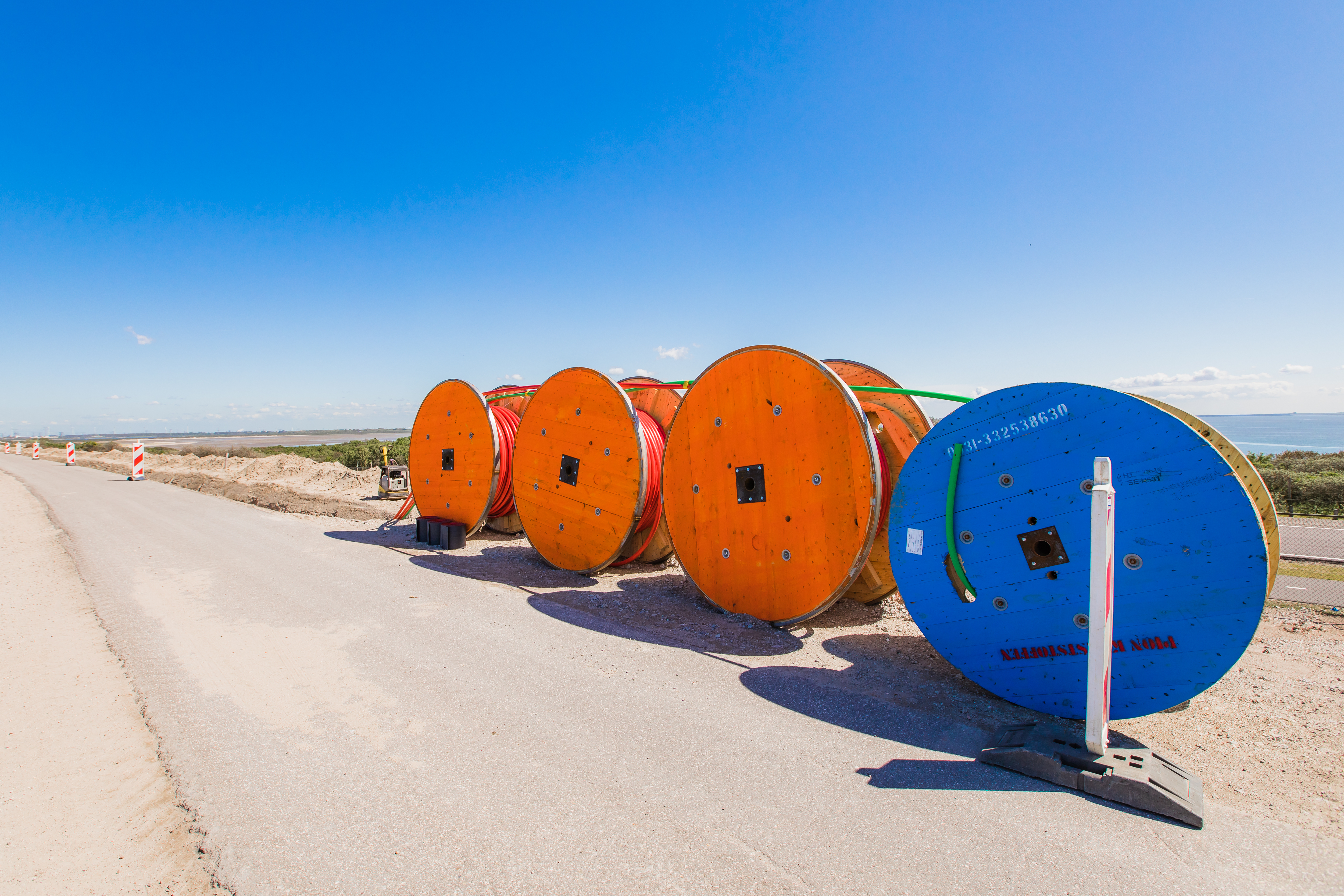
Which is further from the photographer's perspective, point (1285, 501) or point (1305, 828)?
point (1285, 501)

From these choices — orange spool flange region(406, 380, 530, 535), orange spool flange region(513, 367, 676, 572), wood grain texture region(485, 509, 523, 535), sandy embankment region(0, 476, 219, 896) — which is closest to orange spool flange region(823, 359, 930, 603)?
orange spool flange region(513, 367, 676, 572)

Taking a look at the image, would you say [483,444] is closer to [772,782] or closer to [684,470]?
[684,470]

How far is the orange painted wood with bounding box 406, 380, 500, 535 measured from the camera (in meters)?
9.77

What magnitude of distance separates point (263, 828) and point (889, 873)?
2.79 meters

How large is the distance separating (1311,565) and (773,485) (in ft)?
24.3

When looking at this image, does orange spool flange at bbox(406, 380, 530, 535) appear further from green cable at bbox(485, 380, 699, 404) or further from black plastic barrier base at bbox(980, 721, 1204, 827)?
black plastic barrier base at bbox(980, 721, 1204, 827)

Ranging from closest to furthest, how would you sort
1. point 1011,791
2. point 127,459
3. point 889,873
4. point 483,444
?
point 889,873, point 1011,791, point 483,444, point 127,459

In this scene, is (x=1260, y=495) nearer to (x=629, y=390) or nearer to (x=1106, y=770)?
(x=1106, y=770)

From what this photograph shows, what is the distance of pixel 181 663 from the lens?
4656 millimetres

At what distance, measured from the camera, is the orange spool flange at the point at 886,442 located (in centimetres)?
591

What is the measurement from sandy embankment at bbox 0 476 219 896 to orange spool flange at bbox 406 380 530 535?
4936 mm

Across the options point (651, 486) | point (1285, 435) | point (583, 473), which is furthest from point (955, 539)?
point (1285, 435)

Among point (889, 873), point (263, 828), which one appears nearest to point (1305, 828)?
point (889, 873)

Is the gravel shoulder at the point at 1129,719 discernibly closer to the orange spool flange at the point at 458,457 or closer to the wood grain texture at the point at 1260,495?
the wood grain texture at the point at 1260,495
